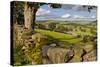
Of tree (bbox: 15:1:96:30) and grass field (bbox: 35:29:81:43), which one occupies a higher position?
tree (bbox: 15:1:96:30)

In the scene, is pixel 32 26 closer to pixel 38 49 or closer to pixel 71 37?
pixel 38 49

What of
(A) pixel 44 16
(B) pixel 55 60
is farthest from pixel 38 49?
(A) pixel 44 16

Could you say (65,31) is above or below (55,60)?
above

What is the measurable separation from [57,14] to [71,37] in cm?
28

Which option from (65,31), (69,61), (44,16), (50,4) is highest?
(50,4)

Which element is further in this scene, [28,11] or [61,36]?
[61,36]

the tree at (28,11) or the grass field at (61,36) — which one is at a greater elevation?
the tree at (28,11)

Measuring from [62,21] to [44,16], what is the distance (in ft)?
0.67

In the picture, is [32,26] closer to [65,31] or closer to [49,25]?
[49,25]

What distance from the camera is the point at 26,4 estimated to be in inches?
76.3

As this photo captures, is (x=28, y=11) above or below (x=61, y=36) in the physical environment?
above

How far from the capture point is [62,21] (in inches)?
81.4
